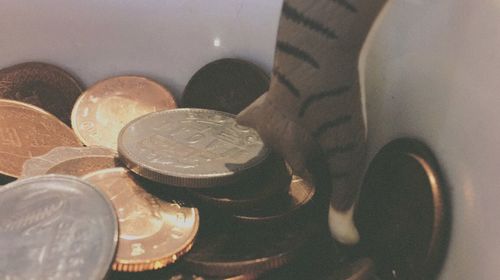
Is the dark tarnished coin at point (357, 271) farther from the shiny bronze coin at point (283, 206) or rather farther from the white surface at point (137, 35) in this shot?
the white surface at point (137, 35)

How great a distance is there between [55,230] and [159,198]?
16 cm

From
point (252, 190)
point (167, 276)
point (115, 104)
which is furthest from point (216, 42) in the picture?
point (167, 276)

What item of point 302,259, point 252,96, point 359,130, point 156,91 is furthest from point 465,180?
point 156,91

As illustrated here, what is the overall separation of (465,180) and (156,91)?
605mm

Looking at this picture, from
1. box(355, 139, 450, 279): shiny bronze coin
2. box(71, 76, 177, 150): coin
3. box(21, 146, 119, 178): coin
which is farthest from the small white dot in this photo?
box(355, 139, 450, 279): shiny bronze coin

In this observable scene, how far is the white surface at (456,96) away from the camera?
57 centimetres

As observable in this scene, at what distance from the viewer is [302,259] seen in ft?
2.52

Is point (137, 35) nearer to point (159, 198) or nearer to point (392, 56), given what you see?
point (159, 198)

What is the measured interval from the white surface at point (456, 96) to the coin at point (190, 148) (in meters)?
0.22

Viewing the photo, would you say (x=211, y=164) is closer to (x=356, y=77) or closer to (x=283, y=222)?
(x=283, y=222)

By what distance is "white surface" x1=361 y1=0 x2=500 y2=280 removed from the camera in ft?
1.87

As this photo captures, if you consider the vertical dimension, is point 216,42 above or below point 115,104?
above

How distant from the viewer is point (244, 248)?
735 millimetres

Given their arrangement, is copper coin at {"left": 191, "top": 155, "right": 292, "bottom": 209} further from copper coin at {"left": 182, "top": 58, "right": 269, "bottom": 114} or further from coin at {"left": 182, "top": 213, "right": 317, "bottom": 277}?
copper coin at {"left": 182, "top": 58, "right": 269, "bottom": 114}
